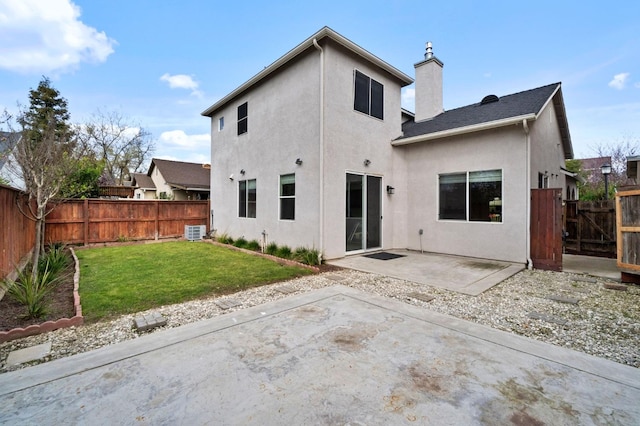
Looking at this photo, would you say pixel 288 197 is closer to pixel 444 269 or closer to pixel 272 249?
pixel 272 249

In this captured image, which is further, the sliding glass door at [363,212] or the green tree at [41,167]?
the sliding glass door at [363,212]

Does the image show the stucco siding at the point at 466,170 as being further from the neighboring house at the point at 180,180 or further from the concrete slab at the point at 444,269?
the neighboring house at the point at 180,180

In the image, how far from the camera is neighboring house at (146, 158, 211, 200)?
68.0ft

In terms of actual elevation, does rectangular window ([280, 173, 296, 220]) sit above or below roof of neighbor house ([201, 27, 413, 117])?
below

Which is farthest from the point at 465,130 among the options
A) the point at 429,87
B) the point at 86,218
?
the point at 86,218

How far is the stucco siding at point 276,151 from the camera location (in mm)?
7777

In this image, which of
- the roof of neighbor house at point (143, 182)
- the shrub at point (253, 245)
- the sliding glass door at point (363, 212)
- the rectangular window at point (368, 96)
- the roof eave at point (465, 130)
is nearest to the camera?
the roof eave at point (465, 130)

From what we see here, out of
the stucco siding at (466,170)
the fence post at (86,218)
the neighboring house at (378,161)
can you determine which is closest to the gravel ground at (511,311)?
the stucco siding at (466,170)

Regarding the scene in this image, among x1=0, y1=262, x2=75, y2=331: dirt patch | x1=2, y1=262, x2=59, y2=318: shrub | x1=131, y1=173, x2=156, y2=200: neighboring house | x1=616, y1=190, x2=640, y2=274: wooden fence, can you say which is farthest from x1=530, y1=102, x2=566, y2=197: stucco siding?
x1=131, y1=173, x2=156, y2=200: neighboring house

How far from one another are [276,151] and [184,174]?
56.1ft

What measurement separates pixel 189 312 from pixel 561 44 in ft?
46.5

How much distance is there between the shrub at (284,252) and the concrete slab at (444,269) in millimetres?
1412

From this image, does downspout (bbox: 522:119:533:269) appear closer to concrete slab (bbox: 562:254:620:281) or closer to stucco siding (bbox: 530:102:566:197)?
stucco siding (bbox: 530:102:566:197)

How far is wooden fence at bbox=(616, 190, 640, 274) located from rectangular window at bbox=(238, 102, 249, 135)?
10.7 m
